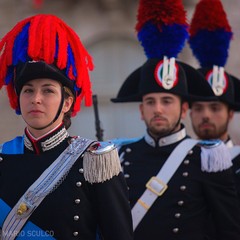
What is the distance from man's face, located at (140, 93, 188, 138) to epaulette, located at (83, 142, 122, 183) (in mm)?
1337

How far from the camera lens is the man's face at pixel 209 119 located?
20.1ft

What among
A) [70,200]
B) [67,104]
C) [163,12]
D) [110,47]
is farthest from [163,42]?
[110,47]

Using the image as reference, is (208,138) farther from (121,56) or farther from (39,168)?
(121,56)

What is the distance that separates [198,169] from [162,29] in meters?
1.06

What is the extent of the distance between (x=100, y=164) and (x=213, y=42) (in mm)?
2846

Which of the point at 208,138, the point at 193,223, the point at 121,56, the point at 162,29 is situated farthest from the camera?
the point at 121,56

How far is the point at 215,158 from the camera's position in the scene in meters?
4.84

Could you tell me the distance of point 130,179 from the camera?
16.3 feet

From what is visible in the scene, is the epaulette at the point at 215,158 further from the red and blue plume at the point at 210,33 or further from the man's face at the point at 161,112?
the red and blue plume at the point at 210,33

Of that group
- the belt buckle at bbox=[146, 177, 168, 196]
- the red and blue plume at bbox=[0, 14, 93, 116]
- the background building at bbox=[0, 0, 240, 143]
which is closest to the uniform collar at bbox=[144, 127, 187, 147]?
the belt buckle at bbox=[146, 177, 168, 196]

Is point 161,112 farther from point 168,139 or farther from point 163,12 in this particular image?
point 163,12

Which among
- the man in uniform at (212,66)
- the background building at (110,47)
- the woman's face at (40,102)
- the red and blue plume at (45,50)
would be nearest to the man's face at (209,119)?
the man in uniform at (212,66)

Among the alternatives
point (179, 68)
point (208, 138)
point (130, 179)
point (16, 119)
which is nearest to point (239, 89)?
point (208, 138)

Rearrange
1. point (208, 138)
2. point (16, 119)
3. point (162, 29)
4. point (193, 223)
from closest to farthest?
point (193, 223), point (162, 29), point (208, 138), point (16, 119)
